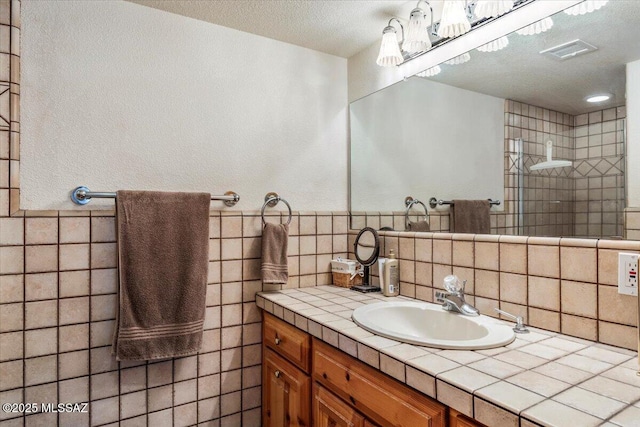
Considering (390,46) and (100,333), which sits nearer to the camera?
(100,333)

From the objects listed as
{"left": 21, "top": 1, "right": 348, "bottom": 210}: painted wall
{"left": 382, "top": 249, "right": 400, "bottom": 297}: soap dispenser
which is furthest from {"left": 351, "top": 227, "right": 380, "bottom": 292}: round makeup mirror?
{"left": 21, "top": 1, "right": 348, "bottom": 210}: painted wall

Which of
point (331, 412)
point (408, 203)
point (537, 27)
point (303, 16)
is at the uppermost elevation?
point (303, 16)

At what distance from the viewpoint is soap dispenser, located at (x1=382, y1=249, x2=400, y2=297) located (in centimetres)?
172

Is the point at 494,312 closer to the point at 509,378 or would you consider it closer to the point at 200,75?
the point at 509,378

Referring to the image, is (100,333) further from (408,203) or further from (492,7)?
(492,7)

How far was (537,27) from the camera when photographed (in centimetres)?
128

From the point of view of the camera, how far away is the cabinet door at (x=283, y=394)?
1441mm

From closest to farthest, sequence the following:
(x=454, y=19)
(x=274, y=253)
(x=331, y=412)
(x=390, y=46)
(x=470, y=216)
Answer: (x=331, y=412) → (x=454, y=19) → (x=470, y=216) → (x=390, y=46) → (x=274, y=253)

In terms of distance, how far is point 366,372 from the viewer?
112 centimetres

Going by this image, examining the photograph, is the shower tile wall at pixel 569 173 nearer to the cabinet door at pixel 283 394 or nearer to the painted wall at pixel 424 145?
the painted wall at pixel 424 145

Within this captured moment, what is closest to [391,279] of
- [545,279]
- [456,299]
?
[456,299]

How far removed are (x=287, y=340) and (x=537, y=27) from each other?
1467mm

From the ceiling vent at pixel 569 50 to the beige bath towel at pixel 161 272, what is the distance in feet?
4.53

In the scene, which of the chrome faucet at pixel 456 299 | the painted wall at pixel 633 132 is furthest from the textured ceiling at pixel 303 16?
the chrome faucet at pixel 456 299
